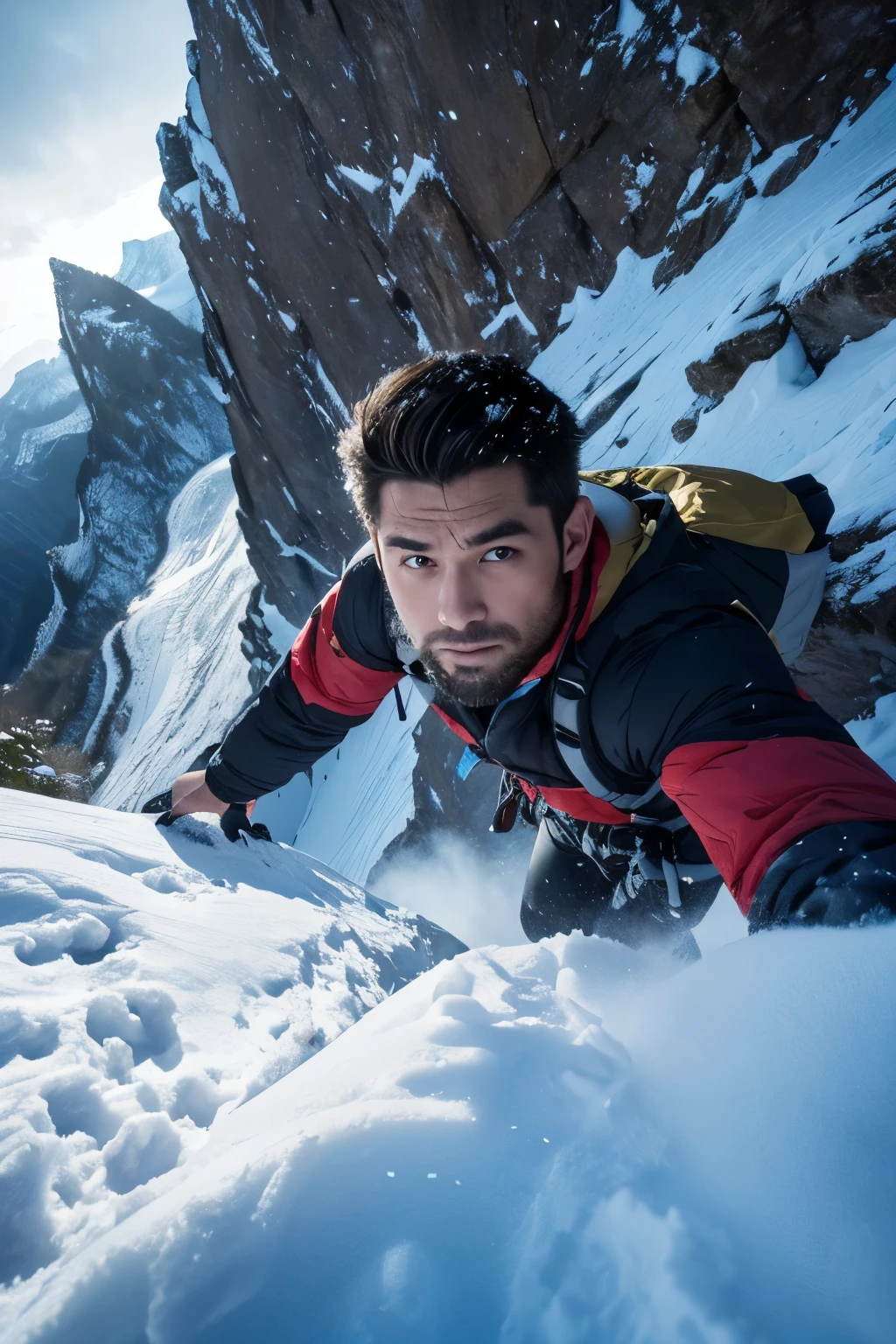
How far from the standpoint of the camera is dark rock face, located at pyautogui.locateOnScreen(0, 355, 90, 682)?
54844 millimetres

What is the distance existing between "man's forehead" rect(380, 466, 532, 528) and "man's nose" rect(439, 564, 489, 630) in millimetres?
144

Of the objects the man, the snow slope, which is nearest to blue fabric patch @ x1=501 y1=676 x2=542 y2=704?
the man

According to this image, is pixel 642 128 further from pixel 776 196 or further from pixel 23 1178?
pixel 23 1178

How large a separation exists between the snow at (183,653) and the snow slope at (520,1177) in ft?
93.4

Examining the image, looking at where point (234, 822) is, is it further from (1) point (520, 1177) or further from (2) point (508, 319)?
(2) point (508, 319)

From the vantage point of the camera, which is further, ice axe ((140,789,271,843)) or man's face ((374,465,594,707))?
ice axe ((140,789,271,843))

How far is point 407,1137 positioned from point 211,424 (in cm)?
6877

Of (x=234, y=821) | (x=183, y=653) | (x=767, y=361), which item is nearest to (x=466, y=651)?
(x=234, y=821)

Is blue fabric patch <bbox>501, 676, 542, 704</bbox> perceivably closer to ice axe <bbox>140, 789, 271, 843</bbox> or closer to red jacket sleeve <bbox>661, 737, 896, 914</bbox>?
red jacket sleeve <bbox>661, 737, 896, 914</bbox>

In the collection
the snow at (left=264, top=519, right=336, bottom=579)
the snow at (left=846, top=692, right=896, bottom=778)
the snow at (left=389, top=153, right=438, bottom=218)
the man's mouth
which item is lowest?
the snow at (left=846, top=692, right=896, bottom=778)

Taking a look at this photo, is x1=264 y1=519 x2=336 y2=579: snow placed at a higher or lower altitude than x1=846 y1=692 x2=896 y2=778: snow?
higher

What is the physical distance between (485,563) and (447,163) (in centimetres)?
1043

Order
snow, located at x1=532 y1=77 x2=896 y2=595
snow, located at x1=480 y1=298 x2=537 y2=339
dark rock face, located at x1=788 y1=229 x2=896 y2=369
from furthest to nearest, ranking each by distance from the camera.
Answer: snow, located at x1=480 y1=298 x2=537 y2=339
dark rock face, located at x1=788 y1=229 x2=896 y2=369
snow, located at x1=532 y1=77 x2=896 y2=595

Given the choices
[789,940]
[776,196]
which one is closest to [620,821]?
[789,940]
